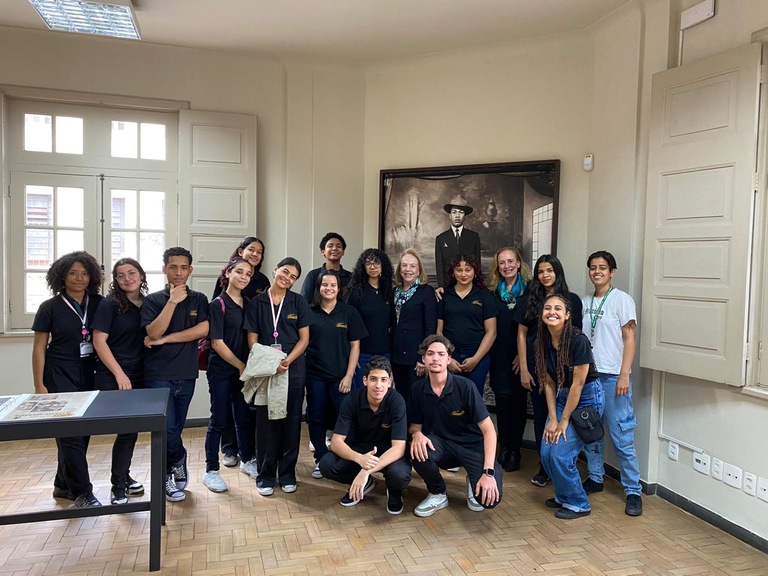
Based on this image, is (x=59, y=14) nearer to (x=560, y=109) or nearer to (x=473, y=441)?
(x=560, y=109)

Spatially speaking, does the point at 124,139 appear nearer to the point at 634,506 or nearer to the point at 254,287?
the point at 254,287

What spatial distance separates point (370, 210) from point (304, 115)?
1.08 metres

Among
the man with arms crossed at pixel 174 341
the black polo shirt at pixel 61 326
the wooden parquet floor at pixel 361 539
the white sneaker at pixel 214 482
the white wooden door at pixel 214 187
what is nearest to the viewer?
the wooden parquet floor at pixel 361 539

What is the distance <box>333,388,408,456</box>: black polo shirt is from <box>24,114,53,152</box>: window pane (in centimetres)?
359

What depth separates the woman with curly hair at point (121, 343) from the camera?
326cm

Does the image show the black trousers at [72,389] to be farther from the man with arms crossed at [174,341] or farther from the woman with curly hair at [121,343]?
the man with arms crossed at [174,341]

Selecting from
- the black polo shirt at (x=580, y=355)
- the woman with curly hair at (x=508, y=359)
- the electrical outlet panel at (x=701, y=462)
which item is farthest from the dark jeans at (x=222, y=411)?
the electrical outlet panel at (x=701, y=462)

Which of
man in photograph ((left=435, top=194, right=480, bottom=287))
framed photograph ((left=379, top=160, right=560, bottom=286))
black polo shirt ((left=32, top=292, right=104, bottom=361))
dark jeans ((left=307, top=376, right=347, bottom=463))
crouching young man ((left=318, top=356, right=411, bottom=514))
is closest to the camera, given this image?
black polo shirt ((left=32, top=292, right=104, bottom=361))

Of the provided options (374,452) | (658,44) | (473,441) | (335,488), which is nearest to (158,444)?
(374,452)

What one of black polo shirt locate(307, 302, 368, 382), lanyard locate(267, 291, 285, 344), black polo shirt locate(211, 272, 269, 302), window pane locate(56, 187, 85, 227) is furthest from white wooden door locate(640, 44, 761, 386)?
window pane locate(56, 187, 85, 227)

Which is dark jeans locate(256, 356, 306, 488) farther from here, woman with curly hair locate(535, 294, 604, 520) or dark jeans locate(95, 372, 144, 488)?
woman with curly hair locate(535, 294, 604, 520)

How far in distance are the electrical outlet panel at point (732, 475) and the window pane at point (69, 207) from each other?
17.0 ft

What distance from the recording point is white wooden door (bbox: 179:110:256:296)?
5.07 meters

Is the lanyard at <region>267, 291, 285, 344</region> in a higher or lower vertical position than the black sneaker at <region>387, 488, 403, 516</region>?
higher
